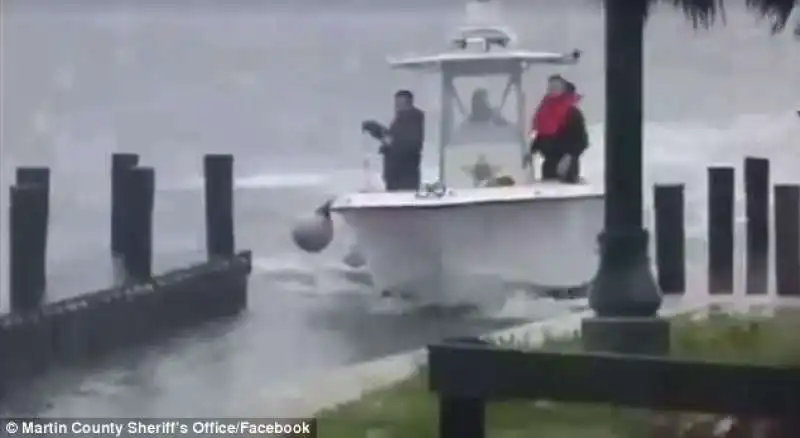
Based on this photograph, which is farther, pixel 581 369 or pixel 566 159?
pixel 566 159

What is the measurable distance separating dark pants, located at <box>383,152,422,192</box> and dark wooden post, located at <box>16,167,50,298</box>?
364mm

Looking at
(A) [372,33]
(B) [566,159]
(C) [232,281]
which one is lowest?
(C) [232,281]

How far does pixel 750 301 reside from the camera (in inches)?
69.9

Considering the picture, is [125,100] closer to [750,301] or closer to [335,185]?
[335,185]

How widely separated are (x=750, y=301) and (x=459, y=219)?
32cm

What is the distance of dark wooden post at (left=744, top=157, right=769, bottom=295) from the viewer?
1.77 m

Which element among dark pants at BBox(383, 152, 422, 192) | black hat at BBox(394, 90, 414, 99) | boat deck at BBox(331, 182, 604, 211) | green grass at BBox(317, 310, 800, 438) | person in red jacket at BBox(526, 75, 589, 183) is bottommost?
green grass at BBox(317, 310, 800, 438)

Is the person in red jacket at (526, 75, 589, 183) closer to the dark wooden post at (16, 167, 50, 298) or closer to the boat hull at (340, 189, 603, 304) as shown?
the boat hull at (340, 189, 603, 304)

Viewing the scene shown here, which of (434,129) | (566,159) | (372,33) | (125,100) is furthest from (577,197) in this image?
(125,100)

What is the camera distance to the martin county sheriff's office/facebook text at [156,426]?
176 centimetres

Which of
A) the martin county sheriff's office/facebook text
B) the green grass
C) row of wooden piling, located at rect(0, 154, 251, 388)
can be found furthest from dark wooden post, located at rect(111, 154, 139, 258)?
the green grass

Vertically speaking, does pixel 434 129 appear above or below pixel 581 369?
above

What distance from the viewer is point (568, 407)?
5.61 feet

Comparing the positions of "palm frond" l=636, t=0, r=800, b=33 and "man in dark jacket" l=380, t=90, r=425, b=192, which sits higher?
"palm frond" l=636, t=0, r=800, b=33
